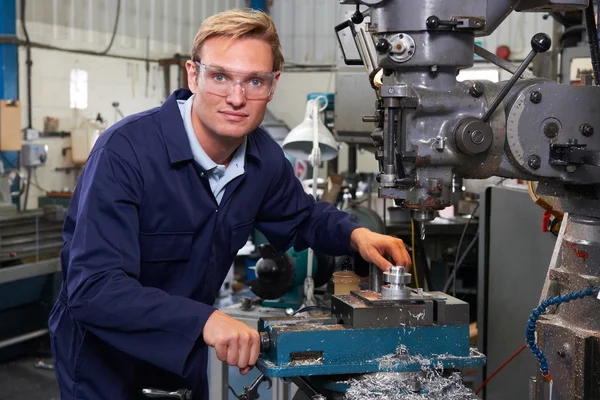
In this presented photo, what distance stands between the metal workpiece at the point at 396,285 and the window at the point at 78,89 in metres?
4.10

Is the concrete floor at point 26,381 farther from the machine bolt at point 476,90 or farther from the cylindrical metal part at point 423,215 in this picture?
the machine bolt at point 476,90

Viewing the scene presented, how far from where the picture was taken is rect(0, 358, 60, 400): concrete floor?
331 centimetres

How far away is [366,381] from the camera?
1.11m

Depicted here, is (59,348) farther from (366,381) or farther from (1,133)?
(1,133)

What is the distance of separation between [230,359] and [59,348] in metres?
0.54

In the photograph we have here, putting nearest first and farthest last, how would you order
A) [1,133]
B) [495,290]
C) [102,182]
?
[102,182] → [495,290] → [1,133]

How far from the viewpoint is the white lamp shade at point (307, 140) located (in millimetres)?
2414

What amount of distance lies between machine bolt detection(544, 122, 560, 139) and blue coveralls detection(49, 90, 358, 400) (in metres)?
0.49

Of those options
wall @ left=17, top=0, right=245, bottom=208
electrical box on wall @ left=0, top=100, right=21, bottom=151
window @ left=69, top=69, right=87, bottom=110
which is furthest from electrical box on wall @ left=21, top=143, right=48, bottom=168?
window @ left=69, top=69, right=87, bottom=110

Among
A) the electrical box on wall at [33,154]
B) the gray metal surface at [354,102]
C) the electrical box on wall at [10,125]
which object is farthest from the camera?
the electrical box on wall at [33,154]

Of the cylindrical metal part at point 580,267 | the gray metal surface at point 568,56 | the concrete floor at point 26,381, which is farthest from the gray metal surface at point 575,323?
the concrete floor at point 26,381

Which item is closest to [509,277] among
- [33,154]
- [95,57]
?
[33,154]

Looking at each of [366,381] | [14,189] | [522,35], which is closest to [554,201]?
[366,381]

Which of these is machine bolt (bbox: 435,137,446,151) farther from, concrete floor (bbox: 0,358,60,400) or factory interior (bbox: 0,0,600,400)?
concrete floor (bbox: 0,358,60,400)
